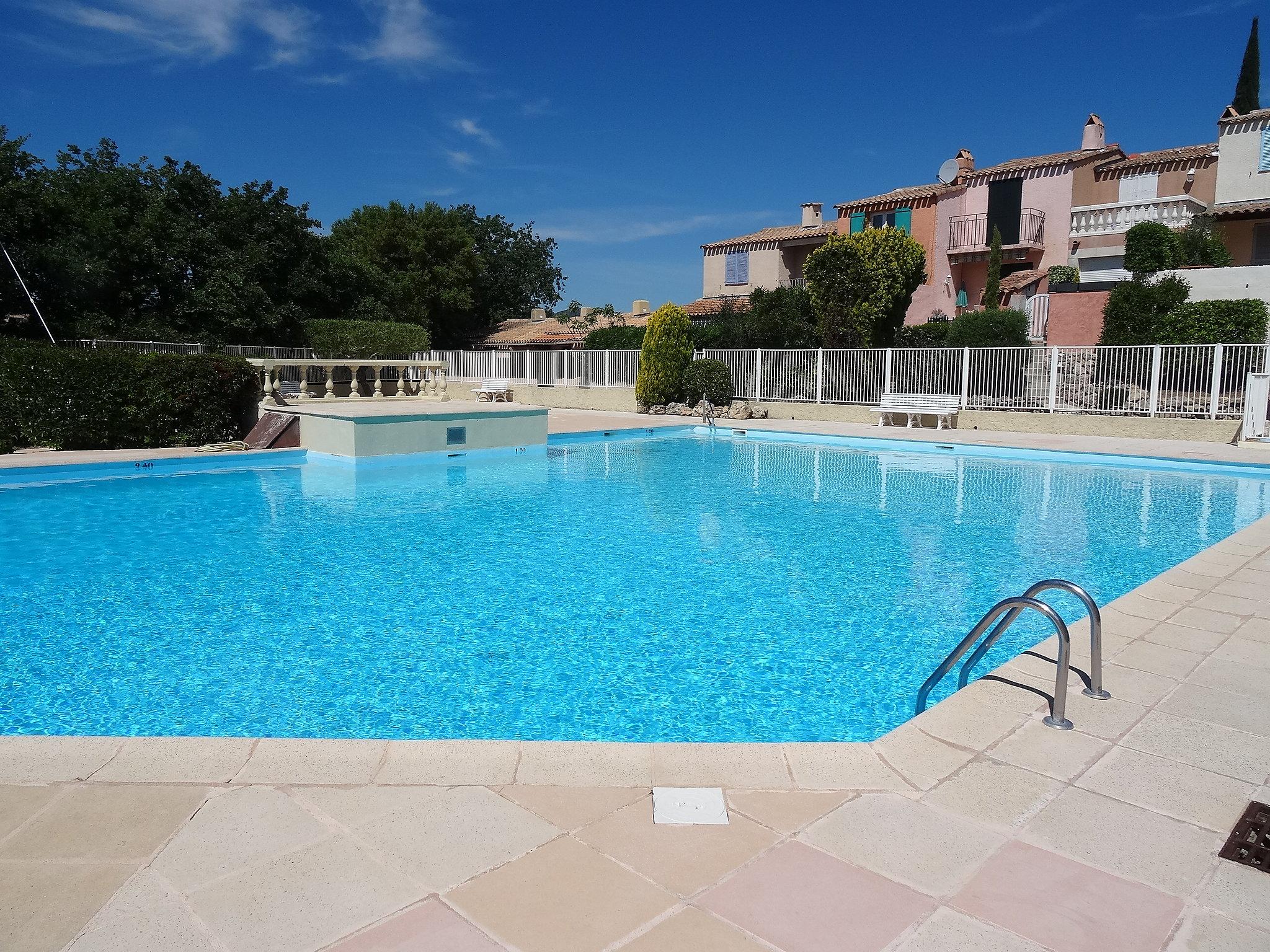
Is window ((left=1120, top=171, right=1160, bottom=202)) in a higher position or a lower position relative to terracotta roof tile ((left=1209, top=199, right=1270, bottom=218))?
higher

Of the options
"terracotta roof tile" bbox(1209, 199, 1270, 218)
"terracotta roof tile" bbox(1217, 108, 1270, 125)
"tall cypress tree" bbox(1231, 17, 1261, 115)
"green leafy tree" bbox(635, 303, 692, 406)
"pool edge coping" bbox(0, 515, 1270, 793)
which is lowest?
"pool edge coping" bbox(0, 515, 1270, 793)

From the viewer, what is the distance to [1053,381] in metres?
17.1

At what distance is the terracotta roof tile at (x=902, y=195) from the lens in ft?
101

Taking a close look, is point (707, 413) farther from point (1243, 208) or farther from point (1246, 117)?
point (1246, 117)

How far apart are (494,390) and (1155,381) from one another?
1696 cm

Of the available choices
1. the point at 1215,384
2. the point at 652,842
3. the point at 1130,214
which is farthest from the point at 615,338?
the point at 652,842

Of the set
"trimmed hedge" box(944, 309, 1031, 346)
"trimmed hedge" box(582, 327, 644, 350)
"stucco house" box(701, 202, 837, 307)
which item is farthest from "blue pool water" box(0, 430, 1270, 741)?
"stucco house" box(701, 202, 837, 307)

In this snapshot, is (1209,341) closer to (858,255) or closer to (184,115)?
(858,255)

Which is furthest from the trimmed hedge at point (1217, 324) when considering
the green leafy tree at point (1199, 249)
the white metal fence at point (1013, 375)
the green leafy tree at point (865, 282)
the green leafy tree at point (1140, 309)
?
the green leafy tree at point (865, 282)

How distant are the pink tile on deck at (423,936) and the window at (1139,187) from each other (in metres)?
32.5

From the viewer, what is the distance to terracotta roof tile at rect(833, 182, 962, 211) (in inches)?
1214

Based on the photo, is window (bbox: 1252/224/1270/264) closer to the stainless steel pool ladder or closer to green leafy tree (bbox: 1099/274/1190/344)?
green leafy tree (bbox: 1099/274/1190/344)

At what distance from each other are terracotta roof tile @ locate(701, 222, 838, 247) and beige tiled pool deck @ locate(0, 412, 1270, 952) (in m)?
32.2

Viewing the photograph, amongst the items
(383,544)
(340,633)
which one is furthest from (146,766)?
(383,544)
